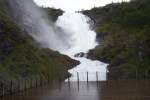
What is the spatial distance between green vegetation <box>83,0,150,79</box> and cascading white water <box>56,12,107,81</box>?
1.91 meters

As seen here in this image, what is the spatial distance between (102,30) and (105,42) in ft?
34.1

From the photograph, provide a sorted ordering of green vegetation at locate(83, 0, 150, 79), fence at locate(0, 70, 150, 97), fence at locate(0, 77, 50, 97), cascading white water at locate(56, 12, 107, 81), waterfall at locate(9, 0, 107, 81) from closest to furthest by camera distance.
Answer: fence at locate(0, 77, 50, 97) → fence at locate(0, 70, 150, 97) → green vegetation at locate(83, 0, 150, 79) → cascading white water at locate(56, 12, 107, 81) → waterfall at locate(9, 0, 107, 81)

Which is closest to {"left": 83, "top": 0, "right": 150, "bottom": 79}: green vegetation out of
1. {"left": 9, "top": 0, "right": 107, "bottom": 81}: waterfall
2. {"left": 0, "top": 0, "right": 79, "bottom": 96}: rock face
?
{"left": 9, "top": 0, "right": 107, "bottom": 81}: waterfall

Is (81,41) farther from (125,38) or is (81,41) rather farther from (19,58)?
(19,58)

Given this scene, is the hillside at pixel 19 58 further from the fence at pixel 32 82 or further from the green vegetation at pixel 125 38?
the green vegetation at pixel 125 38

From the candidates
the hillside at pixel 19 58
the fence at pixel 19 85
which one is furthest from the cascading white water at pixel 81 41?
the fence at pixel 19 85

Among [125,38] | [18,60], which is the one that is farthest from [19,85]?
[125,38]

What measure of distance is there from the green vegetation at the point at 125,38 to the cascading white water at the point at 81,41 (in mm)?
1913

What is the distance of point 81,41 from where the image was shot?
103 meters

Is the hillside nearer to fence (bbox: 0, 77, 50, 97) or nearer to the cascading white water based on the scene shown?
fence (bbox: 0, 77, 50, 97)

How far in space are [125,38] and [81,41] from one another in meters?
18.8

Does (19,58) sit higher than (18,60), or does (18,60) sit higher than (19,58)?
(19,58)

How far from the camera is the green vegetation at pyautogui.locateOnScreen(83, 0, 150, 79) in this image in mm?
73000

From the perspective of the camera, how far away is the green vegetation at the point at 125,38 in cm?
7300
